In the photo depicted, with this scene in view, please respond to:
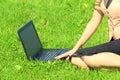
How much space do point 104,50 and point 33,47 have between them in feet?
3.40

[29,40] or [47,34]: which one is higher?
[29,40]

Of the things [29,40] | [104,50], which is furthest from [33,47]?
[104,50]

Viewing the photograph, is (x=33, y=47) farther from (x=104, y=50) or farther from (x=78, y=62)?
(x=104, y=50)

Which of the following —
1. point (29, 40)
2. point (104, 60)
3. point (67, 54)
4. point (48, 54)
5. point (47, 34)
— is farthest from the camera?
point (47, 34)

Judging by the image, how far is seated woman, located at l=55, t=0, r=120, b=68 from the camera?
16.5 feet

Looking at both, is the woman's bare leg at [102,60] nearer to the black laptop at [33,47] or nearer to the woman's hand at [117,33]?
the woman's hand at [117,33]

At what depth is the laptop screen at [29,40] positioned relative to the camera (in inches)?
217

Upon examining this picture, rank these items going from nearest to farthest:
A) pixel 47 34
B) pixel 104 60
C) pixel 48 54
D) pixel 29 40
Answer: pixel 104 60 → pixel 29 40 → pixel 48 54 → pixel 47 34

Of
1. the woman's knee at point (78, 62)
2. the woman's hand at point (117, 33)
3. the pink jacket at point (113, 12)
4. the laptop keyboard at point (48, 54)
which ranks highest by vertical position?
the pink jacket at point (113, 12)

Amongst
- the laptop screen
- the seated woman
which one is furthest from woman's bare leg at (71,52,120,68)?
the laptop screen

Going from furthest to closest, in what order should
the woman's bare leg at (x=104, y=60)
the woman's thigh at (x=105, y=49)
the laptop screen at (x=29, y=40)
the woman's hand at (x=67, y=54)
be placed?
the laptop screen at (x=29, y=40) → the woman's hand at (x=67, y=54) → the woman's thigh at (x=105, y=49) → the woman's bare leg at (x=104, y=60)

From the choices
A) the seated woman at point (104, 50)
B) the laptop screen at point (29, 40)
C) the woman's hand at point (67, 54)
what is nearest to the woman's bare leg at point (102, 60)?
the seated woman at point (104, 50)

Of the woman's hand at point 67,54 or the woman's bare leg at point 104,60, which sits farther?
the woman's hand at point 67,54

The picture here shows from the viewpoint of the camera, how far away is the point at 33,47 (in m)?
5.75
